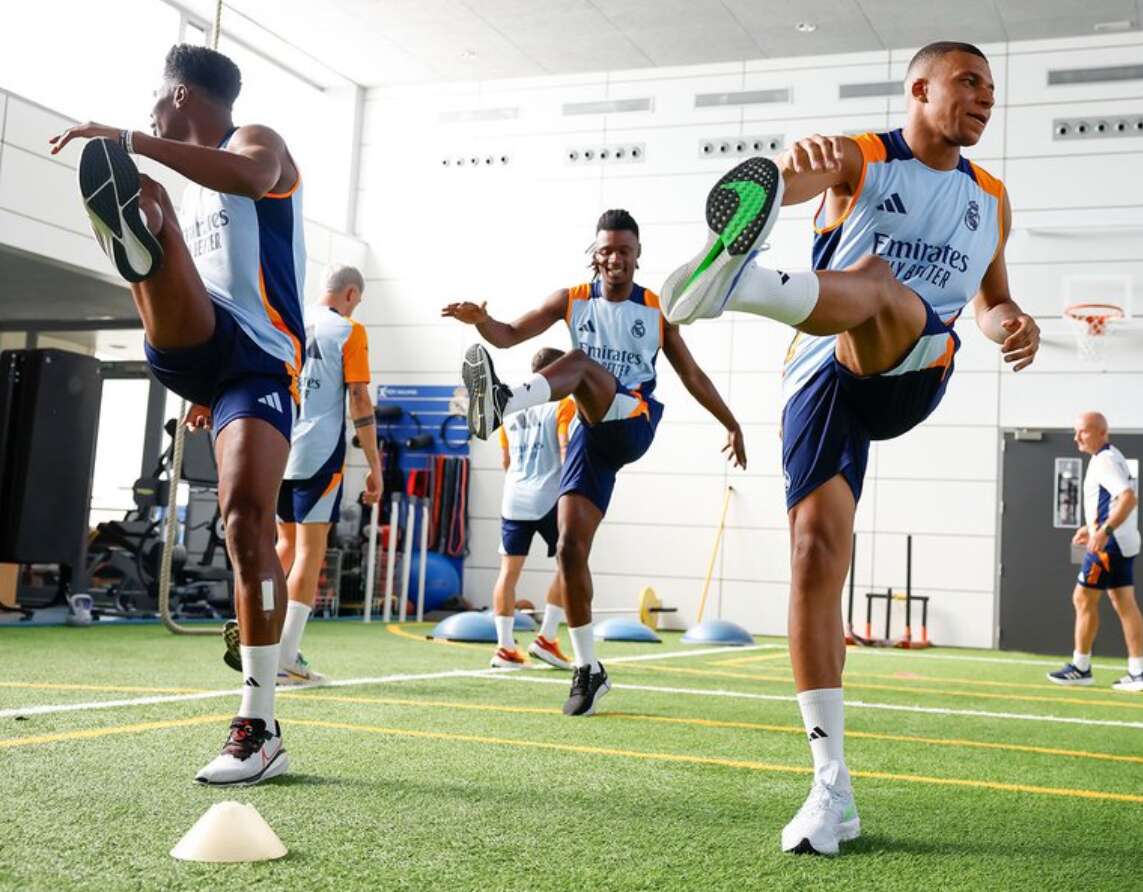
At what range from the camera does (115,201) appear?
2346mm

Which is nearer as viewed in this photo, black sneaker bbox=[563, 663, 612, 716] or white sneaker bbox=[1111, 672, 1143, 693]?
black sneaker bbox=[563, 663, 612, 716]

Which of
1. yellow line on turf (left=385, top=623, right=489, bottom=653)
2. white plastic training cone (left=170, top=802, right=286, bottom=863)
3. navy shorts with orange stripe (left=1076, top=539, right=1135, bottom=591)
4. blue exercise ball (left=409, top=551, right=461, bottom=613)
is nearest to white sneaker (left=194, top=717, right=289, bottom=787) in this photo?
white plastic training cone (left=170, top=802, right=286, bottom=863)

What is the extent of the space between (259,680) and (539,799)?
26.3 inches

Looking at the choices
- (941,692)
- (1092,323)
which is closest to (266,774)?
(941,692)

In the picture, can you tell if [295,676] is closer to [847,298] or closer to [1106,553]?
[847,298]

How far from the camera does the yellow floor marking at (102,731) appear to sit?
2.87m

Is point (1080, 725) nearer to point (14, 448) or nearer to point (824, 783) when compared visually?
point (824, 783)

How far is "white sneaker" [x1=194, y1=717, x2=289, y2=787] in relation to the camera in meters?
2.43

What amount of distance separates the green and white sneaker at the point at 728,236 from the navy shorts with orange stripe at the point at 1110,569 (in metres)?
5.90

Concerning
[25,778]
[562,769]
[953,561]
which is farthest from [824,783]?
→ [953,561]

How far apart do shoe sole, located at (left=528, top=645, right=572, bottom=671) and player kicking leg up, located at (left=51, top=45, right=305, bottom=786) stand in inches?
135

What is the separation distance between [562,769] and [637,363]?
6.41ft

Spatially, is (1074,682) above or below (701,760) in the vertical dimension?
below

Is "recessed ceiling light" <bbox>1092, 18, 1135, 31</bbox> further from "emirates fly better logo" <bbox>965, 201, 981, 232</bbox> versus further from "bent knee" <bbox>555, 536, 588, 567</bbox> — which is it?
"emirates fly better logo" <bbox>965, 201, 981, 232</bbox>
